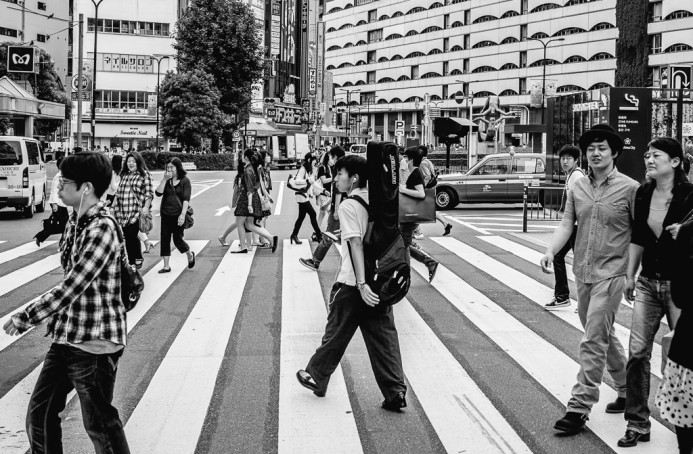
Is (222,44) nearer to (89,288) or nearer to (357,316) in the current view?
(357,316)

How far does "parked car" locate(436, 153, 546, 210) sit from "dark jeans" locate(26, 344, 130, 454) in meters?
20.4

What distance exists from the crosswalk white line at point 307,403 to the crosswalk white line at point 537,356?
1355 mm

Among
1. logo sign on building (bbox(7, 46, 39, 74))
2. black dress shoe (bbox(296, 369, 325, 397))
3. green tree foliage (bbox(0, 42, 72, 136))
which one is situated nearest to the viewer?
black dress shoe (bbox(296, 369, 325, 397))

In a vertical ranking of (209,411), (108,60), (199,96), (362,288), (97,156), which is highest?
(108,60)

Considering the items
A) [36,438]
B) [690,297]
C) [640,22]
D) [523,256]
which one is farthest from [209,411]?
[640,22]

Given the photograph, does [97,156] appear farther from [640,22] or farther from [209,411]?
[640,22]

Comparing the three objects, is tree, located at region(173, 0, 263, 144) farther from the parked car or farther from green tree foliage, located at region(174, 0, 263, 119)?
the parked car

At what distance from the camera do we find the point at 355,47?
112 meters

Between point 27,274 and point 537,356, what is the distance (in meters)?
7.74

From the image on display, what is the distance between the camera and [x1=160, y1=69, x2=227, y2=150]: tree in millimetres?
57156

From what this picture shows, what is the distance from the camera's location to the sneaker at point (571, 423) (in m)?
5.25

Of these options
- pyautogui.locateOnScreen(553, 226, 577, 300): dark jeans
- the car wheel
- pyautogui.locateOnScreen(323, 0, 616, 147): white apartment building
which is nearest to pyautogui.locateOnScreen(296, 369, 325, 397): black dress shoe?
pyautogui.locateOnScreen(553, 226, 577, 300): dark jeans

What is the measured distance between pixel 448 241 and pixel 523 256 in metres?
2.45

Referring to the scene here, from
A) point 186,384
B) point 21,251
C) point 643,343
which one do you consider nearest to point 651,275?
point 643,343
